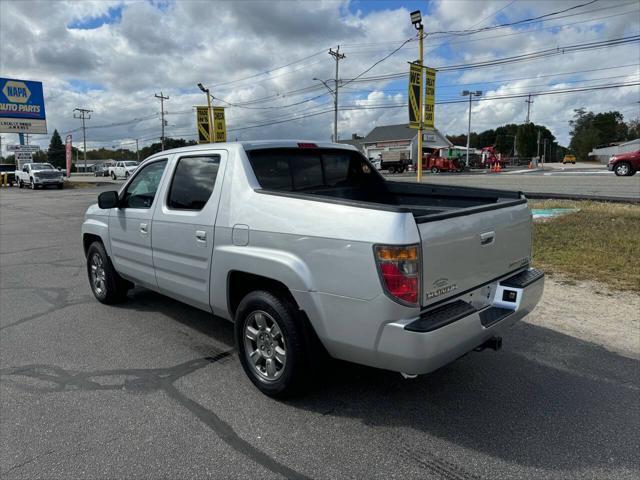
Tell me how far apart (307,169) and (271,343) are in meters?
1.71

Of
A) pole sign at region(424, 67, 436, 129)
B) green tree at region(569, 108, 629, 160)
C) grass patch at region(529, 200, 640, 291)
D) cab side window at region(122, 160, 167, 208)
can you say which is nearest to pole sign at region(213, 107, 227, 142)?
pole sign at region(424, 67, 436, 129)

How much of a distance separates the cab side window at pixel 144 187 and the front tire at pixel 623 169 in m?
30.0

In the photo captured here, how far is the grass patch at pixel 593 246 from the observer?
664 centimetres

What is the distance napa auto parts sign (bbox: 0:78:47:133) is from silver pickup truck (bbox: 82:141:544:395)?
154 feet

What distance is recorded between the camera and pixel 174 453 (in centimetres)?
289

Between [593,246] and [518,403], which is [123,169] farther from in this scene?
[518,403]

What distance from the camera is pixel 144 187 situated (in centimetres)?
495

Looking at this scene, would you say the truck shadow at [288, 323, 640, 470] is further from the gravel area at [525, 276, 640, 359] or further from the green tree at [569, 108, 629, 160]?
the green tree at [569, 108, 629, 160]

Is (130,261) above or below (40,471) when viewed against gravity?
above

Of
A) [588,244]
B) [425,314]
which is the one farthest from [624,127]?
[425,314]

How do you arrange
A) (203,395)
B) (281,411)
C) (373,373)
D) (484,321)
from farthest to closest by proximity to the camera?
(373,373), (203,395), (281,411), (484,321)

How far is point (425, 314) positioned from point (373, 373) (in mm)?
1260

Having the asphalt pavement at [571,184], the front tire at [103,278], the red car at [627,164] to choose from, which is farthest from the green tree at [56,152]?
the front tire at [103,278]

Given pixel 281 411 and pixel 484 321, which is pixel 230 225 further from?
pixel 484 321
